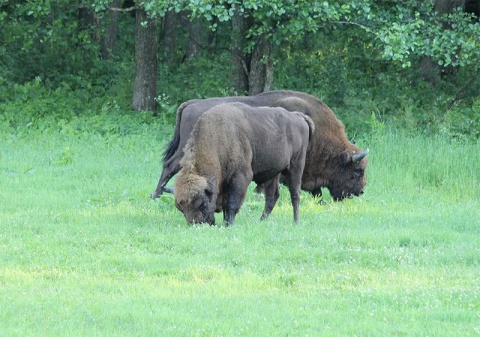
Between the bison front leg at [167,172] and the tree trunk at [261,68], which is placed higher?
the tree trunk at [261,68]

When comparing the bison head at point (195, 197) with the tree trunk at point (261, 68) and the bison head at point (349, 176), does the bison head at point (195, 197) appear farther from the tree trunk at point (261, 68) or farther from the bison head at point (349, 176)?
the tree trunk at point (261, 68)

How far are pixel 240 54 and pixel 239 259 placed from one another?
43.9 ft

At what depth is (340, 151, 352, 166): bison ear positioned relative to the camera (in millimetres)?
16219

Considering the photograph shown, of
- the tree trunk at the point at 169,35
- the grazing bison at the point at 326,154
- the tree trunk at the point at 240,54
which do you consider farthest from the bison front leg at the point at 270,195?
the tree trunk at the point at 169,35

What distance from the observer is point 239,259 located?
412 inches

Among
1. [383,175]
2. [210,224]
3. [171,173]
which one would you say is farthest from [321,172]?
[210,224]

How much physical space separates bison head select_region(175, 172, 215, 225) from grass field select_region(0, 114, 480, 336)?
0.81ft

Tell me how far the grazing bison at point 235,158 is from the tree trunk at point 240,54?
28.8 ft

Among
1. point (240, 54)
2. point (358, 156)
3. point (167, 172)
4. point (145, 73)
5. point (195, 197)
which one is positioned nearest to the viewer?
point (195, 197)

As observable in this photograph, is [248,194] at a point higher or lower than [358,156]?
lower

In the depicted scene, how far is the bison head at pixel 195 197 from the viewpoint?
1209 centimetres

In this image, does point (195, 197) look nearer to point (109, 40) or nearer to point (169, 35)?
point (109, 40)

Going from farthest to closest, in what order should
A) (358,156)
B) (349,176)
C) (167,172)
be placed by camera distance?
(349,176) → (358,156) → (167,172)

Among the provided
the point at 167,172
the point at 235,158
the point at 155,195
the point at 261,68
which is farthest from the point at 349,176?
the point at 261,68
